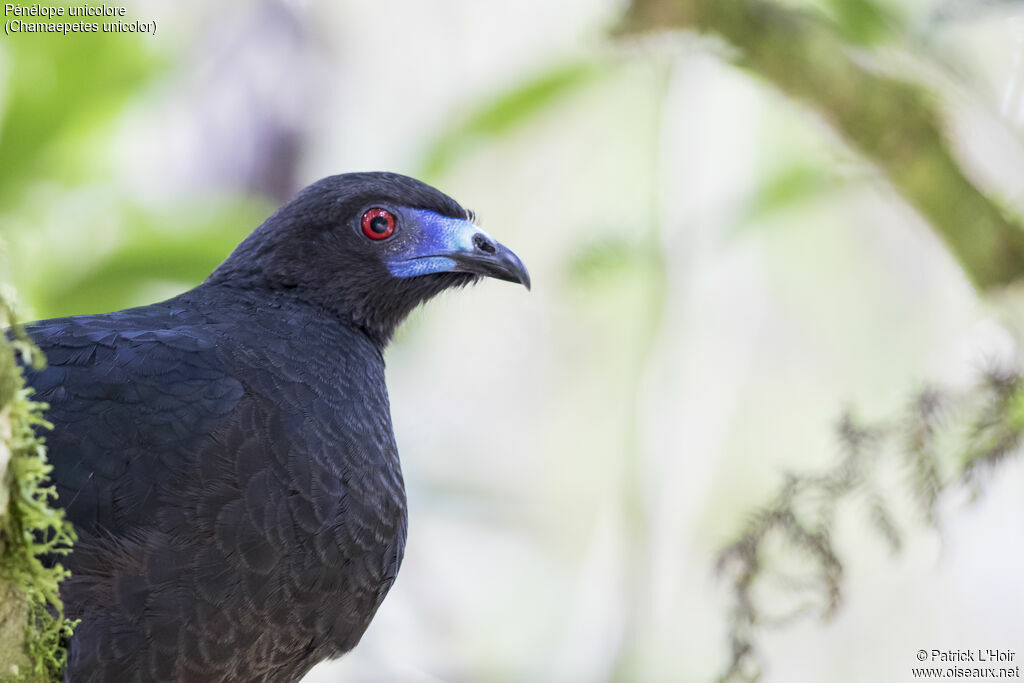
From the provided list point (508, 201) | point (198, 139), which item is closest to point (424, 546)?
point (198, 139)

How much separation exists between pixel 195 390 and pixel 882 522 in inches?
83.8

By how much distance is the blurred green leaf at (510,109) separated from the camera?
5.09m

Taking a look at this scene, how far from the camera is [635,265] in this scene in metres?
4.80

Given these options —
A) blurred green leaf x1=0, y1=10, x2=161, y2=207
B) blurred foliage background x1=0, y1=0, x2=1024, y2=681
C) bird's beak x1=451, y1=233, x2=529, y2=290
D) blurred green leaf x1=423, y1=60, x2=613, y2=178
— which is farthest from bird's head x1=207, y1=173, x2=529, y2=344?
blurred green leaf x1=0, y1=10, x2=161, y2=207

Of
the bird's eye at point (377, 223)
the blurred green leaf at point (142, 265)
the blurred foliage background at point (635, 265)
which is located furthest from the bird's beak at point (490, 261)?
the blurred green leaf at point (142, 265)

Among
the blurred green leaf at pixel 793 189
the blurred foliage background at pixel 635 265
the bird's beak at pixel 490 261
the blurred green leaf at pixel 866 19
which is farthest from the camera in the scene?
the blurred green leaf at pixel 793 189

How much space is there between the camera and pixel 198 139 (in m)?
7.71

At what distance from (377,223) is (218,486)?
1270 millimetres

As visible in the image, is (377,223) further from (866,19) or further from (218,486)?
(866,19)

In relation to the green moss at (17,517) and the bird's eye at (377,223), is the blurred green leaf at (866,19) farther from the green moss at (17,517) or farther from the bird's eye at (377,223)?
the green moss at (17,517)

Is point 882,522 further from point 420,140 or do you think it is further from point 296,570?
point 420,140

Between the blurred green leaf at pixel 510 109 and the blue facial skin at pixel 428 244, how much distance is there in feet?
6.19

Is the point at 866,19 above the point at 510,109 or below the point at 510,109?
below

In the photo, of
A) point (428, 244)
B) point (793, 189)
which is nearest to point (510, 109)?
point (793, 189)
